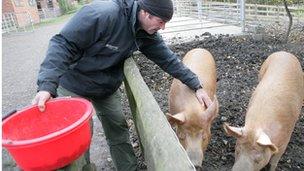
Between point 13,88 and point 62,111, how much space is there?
734 cm

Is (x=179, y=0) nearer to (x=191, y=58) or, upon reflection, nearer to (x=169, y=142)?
(x=191, y=58)

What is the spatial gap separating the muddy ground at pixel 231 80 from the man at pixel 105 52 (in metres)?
0.96

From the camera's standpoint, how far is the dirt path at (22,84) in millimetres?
4926

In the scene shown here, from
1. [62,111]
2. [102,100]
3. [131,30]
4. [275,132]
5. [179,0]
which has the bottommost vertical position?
[179,0]

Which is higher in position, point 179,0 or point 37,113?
point 37,113

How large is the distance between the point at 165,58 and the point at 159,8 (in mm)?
933

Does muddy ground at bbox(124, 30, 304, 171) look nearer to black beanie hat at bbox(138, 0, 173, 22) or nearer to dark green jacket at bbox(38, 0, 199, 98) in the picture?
dark green jacket at bbox(38, 0, 199, 98)

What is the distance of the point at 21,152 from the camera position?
7.03ft

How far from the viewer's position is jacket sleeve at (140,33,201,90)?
3.88 m

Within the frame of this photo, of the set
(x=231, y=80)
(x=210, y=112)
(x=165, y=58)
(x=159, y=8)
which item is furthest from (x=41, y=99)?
(x=231, y=80)

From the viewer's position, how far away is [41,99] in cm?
263

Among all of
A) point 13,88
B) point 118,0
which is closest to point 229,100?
point 118,0

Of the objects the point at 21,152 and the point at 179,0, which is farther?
the point at 179,0

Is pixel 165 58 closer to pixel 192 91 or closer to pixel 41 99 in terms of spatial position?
pixel 192 91
